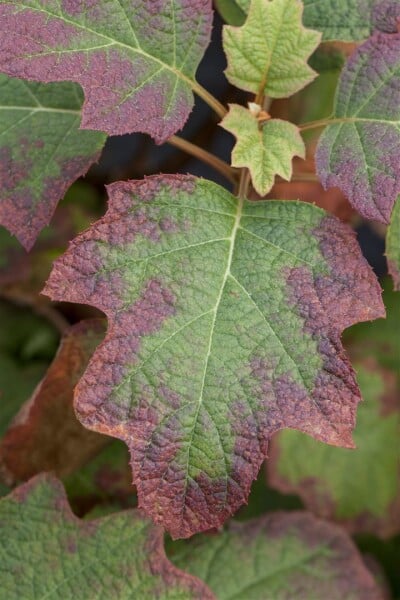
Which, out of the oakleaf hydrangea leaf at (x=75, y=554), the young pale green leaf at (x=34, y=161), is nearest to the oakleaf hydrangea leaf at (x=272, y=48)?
the young pale green leaf at (x=34, y=161)

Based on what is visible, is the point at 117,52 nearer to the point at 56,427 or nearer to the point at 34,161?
the point at 34,161

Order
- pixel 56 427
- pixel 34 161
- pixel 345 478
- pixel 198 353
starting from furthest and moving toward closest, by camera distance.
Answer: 1. pixel 345 478
2. pixel 56 427
3. pixel 34 161
4. pixel 198 353

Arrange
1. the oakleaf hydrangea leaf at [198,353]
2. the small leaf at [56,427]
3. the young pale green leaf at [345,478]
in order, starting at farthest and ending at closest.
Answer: the young pale green leaf at [345,478], the small leaf at [56,427], the oakleaf hydrangea leaf at [198,353]

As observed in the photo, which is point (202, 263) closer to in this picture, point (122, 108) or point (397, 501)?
point (122, 108)

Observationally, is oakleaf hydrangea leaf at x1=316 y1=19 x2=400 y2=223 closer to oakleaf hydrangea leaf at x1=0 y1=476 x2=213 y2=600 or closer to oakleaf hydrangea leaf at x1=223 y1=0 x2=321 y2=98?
oakleaf hydrangea leaf at x1=223 y1=0 x2=321 y2=98

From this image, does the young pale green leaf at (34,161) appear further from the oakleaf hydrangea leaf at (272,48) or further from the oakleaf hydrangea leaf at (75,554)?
the oakleaf hydrangea leaf at (75,554)

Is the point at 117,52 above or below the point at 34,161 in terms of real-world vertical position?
above

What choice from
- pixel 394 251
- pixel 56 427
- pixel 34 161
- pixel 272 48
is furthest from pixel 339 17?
pixel 56 427

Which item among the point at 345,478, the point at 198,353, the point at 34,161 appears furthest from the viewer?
the point at 345,478
